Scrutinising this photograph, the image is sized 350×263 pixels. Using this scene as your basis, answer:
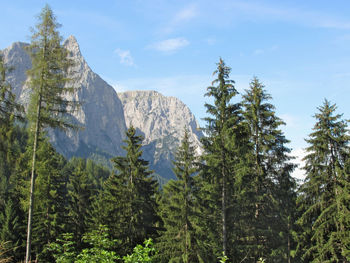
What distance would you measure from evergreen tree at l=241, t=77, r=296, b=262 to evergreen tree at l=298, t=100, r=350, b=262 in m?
1.38

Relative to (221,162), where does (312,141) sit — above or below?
above

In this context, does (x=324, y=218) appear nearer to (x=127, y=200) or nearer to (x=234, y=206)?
(x=234, y=206)

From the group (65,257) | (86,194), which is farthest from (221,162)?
(86,194)

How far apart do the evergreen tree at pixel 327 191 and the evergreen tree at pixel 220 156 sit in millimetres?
5296

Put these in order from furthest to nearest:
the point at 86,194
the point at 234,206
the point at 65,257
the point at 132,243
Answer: the point at 86,194 → the point at 132,243 → the point at 234,206 → the point at 65,257

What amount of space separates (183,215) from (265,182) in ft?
17.7

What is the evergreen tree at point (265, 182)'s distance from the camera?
17.6 meters

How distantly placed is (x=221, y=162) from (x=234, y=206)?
2669 mm

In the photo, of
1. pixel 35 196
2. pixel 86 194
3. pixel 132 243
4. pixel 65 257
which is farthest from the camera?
pixel 86 194

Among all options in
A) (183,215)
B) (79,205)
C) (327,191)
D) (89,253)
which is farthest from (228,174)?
(79,205)

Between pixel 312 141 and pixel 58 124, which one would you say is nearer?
pixel 58 124

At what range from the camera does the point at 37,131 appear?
1509 centimetres

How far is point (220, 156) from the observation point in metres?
17.9

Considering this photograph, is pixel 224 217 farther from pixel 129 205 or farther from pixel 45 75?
pixel 45 75
